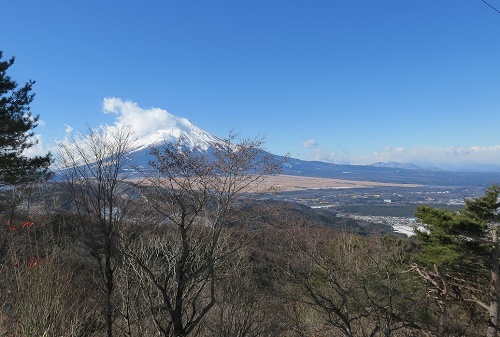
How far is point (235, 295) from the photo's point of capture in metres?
11.1

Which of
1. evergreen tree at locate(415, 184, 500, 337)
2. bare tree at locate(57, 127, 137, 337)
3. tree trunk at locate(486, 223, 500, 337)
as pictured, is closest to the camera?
bare tree at locate(57, 127, 137, 337)

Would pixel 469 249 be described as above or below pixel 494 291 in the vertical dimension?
above

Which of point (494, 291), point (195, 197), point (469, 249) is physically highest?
point (195, 197)

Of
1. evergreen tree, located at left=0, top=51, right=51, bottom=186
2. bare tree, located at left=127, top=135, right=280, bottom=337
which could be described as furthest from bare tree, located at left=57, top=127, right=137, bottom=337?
evergreen tree, located at left=0, top=51, right=51, bottom=186

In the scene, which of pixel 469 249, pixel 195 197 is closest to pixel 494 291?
pixel 469 249

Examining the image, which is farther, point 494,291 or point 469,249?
point 469,249

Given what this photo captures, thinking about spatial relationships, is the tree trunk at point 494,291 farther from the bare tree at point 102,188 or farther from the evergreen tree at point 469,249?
the bare tree at point 102,188

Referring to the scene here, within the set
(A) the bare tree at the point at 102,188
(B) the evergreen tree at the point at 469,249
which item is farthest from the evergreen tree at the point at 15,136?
(B) the evergreen tree at the point at 469,249

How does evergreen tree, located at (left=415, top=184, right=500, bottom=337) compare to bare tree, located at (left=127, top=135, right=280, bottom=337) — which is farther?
evergreen tree, located at (left=415, top=184, right=500, bottom=337)

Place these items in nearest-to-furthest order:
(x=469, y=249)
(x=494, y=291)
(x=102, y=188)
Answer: (x=102, y=188), (x=494, y=291), (x=469, y=249)

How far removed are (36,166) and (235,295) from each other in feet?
29.1

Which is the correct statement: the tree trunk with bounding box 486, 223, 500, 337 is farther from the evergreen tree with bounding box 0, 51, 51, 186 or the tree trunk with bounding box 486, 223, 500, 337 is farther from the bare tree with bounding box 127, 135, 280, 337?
the evergreen tree with bounding box 0, 51, 51, 186

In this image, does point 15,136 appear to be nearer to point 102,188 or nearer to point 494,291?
point 102,188

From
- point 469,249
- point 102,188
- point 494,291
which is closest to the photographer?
point 102,188
